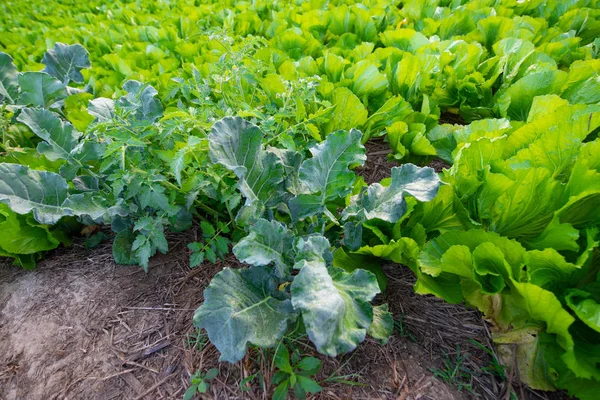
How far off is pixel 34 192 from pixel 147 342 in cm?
76

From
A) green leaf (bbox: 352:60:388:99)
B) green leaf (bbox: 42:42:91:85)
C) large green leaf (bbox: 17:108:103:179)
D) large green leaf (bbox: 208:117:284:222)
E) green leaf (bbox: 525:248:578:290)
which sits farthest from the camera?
green leaf (bbox: 42:42:91:85)

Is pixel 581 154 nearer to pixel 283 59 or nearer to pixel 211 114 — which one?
pixel 211 114

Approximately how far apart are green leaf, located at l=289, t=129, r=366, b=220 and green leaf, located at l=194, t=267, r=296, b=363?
0.94ft

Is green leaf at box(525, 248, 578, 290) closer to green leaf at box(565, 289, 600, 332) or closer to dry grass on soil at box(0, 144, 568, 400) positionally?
green leaf at box(565, 289, 600, 332)

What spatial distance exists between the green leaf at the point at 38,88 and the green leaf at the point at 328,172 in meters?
1.59

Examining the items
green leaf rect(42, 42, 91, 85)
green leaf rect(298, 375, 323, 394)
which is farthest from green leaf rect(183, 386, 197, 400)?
green leaf rect(42, 42, 91, 85)

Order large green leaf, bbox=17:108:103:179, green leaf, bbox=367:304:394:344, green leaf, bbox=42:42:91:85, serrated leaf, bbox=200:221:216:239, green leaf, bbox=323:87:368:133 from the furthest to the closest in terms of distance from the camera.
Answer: green leaf, bbox=42:42:91:85 → green leaf, bbox=323:87:368:133 → large green leaf, bbox=17:108:103:179 → serrated leaf, bbox=200:221:216:239 → green leaf, bbox=367:304:394:344

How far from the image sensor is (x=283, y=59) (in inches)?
88.7

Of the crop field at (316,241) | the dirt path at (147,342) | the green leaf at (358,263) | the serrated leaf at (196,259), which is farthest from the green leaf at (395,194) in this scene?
the serrated leaf at (196,259)

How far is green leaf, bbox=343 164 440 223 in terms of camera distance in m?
1.22

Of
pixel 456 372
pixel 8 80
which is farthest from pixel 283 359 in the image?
pixel 8 80

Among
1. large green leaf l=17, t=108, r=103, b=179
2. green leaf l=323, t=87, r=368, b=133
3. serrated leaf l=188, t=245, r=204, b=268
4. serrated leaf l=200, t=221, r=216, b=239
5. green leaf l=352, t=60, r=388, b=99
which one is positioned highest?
green leaf l=352, t=60, r=388, b=99

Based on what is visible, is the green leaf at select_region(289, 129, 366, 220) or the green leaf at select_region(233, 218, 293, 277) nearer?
the green leaf at select_region(233, 218, 293, 277)

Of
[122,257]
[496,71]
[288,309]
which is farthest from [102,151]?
[496,71]
